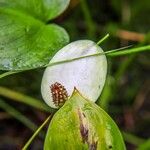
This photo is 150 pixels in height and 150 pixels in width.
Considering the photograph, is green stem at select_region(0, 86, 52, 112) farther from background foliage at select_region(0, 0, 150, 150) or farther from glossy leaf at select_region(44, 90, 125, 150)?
glossy leaf at select_region(44, 90, 125, 150)

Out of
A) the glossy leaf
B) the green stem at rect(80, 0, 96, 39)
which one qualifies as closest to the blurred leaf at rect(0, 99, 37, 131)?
the green stem at rect(80, 0, 96, 39)

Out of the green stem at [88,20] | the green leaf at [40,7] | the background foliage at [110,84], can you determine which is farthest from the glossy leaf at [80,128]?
the green stem at [88,20]

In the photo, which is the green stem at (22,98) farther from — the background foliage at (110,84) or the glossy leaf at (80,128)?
the glossy leaf at (80,128)

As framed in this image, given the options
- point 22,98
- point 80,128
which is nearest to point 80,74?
point 80,128

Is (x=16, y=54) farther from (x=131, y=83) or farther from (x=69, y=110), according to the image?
(x=131, y=83)

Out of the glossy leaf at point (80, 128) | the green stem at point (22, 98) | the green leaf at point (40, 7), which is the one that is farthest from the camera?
the green stem at point (22, 98)

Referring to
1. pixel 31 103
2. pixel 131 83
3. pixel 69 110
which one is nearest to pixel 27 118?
pixel 31 103
